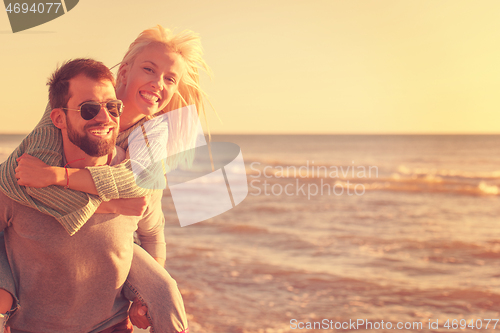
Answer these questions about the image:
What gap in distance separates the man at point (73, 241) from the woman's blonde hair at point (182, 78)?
0.53 m

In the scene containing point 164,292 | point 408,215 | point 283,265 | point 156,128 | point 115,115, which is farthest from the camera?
point 408,215

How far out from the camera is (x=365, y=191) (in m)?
16.7

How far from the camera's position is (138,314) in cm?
206

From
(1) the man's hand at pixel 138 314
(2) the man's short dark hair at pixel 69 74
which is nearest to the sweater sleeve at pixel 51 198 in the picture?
(2) the man's short dark hair at pixel 69 74

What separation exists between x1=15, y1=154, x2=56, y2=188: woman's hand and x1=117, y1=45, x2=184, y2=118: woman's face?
0.66 metres

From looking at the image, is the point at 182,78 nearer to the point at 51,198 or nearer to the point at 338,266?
the point at 51,198

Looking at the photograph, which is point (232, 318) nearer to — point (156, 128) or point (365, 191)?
point (156, 128)

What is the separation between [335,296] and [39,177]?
4.95 meters

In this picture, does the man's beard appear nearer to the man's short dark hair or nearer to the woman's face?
the man's short dark hair

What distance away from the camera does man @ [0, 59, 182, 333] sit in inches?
69.7

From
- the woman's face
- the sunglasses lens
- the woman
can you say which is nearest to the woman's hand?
the woman

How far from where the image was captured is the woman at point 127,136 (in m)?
1.71

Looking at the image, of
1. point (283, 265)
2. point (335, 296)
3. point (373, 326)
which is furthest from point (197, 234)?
point (373, 326)

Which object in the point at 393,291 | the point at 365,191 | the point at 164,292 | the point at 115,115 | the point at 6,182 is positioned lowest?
the point at 365,191
